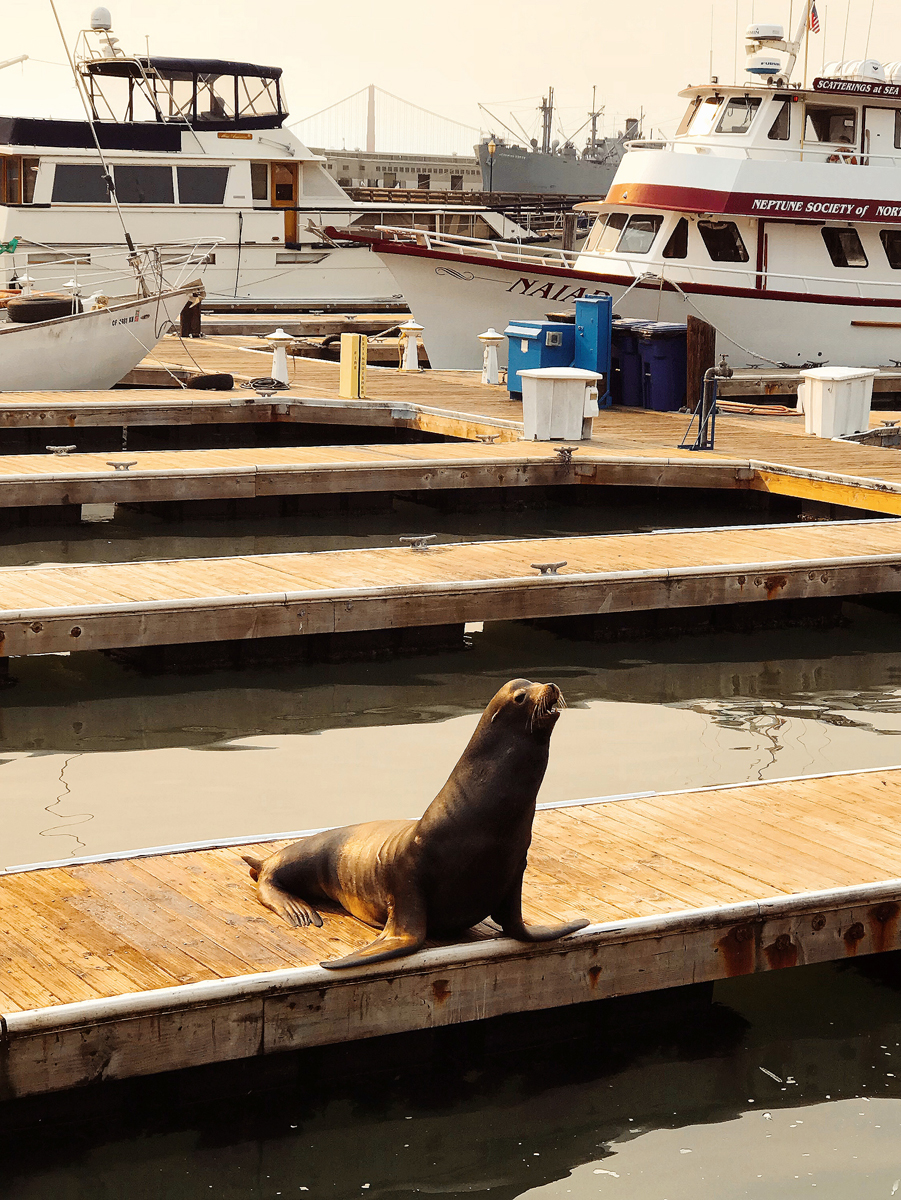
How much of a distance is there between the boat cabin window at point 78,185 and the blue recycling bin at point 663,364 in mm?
13481

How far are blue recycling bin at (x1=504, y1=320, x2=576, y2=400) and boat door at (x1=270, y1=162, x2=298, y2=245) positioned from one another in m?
13.8

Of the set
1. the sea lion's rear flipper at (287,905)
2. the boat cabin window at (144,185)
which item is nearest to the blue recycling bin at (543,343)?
the sea lion's rear flipper at (287,905)

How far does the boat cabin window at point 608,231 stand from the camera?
64.6ft

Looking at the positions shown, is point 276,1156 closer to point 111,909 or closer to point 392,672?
point 111,909

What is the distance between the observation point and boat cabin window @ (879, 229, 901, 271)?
773 inches

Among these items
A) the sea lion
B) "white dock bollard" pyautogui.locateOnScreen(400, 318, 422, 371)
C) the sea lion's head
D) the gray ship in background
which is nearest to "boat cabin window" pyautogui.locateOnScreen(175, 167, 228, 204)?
"white dock bollard" pyautogui.locateOnScreen(400, 318, 422, 371)

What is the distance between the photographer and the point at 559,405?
14.2 meters

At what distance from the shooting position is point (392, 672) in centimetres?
917

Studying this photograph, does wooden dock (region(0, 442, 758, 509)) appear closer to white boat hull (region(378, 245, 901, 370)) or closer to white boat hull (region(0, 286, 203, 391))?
white boat hull (region(0, 286, 203, 391))

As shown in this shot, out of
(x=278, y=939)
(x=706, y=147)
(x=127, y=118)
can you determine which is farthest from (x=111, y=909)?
(x=127, y=118)

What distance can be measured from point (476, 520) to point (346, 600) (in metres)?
5.52

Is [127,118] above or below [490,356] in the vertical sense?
above

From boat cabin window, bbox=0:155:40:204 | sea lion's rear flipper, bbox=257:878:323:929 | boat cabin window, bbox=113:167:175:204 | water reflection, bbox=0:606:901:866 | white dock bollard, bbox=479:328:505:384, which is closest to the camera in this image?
sea lion's rear flipper, bbox=257:878:323:929

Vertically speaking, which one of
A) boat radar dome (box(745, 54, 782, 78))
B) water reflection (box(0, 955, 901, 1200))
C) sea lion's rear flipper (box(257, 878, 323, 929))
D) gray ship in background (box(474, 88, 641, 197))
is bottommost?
water reflection (box(0, 955, 901, 1200))
